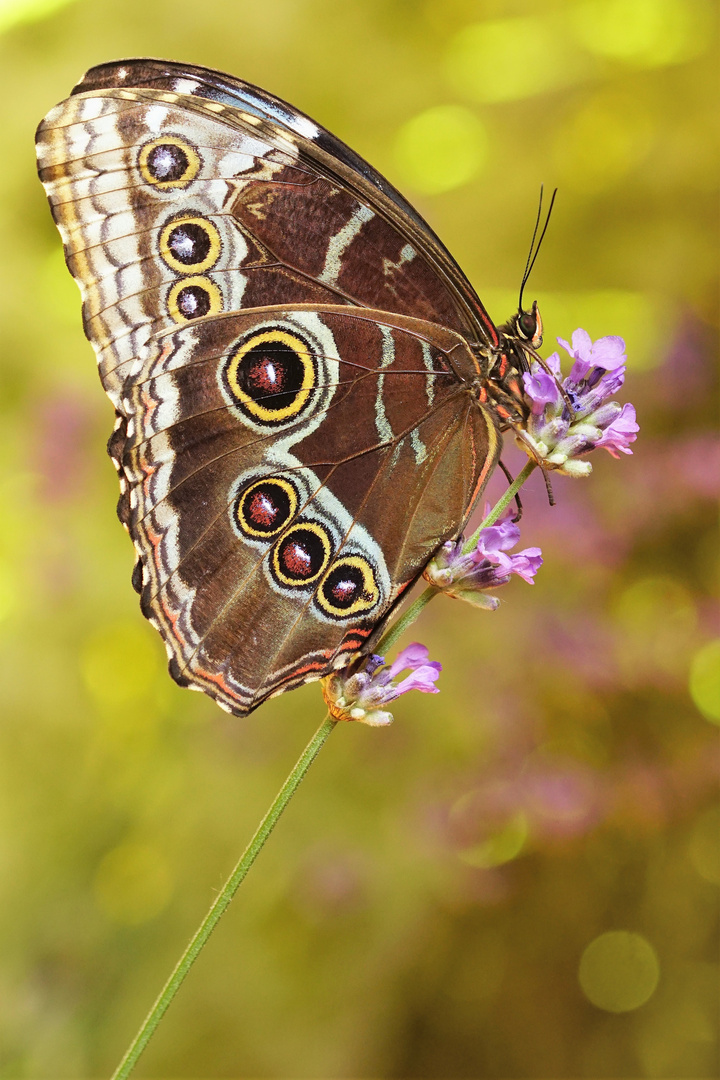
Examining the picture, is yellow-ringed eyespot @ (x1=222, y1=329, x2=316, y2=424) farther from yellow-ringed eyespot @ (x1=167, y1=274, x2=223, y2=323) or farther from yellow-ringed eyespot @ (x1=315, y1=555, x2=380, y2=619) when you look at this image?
yellow-ringed eyespot @ (x1=315, y1=555, x2=380, y2=619)

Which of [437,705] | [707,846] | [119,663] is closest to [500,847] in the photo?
[437,705]

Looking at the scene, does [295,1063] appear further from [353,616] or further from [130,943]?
[353,616]

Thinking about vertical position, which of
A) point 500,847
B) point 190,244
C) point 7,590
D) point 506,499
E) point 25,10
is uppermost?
point 25,10

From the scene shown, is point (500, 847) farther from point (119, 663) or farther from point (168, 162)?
point (168, 162)

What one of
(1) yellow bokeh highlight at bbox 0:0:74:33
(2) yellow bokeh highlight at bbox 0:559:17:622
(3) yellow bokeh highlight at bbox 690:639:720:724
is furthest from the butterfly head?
(1) yellow bokeh highlight at bbox 0:0:74:33

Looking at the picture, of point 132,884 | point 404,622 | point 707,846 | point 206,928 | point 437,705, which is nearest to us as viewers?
point 206,928

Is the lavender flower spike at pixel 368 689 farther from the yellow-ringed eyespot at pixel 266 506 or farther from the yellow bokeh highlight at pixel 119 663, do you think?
the yellow bokeh highlight at pixel 119 663
